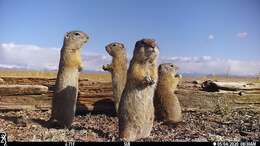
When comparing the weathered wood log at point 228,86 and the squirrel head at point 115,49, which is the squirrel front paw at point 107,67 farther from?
the weathered wood log at point 228,86

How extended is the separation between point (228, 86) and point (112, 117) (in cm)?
338

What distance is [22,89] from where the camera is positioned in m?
13.9

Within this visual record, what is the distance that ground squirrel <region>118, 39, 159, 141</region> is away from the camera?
9.38 m

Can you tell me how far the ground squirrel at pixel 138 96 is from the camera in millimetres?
9383

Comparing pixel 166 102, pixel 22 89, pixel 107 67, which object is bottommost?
pixel 166 102

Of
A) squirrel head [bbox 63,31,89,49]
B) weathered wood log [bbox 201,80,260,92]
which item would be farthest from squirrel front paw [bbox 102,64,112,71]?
weathered wood log [bbox 201,80,260,92]

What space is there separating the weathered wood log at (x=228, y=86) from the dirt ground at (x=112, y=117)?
229 mm

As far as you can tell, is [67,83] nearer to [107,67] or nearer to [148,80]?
[107,67]

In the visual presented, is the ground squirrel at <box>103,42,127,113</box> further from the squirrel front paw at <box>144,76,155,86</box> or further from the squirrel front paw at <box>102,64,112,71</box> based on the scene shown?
the squirrel front paw at <box>144,76,155,86</box>

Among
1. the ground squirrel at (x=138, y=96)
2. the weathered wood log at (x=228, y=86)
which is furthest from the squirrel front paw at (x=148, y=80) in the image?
the weathered wood log at (x=228, y=86)

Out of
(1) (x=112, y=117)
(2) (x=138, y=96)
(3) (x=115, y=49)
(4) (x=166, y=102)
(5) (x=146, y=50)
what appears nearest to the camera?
(5) (x=146, y=50)

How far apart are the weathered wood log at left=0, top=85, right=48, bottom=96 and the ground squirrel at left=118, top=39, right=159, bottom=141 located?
4.99 meters

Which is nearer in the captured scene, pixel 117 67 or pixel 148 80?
pixel 148 80

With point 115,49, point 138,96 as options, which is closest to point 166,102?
point 115,49
